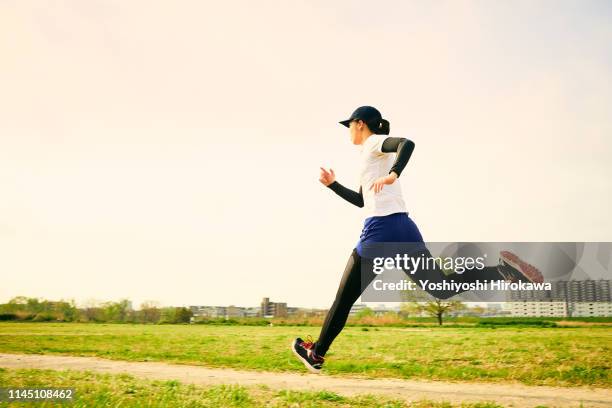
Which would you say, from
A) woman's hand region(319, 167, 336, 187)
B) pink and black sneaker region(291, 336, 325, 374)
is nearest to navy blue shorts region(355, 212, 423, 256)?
woman's hand region(319, 167, 336, 187)

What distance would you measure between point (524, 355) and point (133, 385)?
12354 mm

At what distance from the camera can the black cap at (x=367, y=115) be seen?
5.71 metres

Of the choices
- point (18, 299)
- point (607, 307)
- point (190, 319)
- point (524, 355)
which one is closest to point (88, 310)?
point (18, 299)

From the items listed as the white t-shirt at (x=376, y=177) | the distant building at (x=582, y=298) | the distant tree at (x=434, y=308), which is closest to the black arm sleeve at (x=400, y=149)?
the white t-shirt at (x=376, y=177)

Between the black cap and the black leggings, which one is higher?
the black cap

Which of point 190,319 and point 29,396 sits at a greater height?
point 29,396

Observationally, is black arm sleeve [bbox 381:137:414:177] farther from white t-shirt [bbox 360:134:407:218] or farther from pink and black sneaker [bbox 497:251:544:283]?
pink and black sneaker [bbox 497:251:544:283]

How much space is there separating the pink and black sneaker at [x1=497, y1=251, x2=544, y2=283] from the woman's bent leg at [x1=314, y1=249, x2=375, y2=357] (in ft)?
5.08

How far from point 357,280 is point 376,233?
0.61m

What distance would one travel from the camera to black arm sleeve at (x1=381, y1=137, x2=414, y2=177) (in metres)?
4.86

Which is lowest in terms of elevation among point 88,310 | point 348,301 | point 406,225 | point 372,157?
point 88,310

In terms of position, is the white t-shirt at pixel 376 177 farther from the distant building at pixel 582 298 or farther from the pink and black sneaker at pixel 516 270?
the distant building at pixel 582 298

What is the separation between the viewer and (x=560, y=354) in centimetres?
1502

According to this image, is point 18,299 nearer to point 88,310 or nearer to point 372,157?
point 88,310
